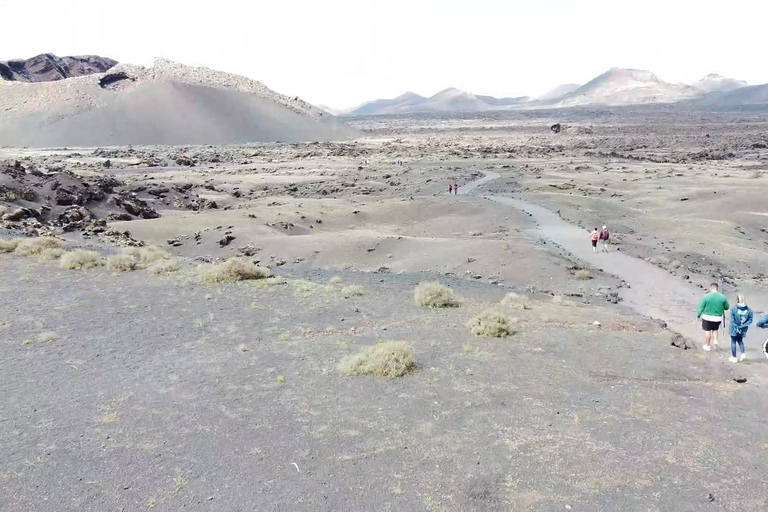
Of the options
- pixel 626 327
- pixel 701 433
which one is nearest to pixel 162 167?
pixel 626 327

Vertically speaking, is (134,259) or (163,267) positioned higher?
(134,259)

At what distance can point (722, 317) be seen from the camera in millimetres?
12469

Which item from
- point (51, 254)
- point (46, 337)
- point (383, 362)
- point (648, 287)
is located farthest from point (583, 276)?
point (51, 254)

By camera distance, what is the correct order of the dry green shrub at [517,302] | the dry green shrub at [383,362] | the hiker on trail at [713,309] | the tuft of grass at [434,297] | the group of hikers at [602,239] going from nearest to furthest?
the dry green shrub at [383,362], the hiker on trail at [713,309], the dry green shrub at [517,302], the tuft of grass at [434,297], the group of hikers at [602,239]

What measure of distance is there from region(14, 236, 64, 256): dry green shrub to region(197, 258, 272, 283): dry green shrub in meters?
6.30

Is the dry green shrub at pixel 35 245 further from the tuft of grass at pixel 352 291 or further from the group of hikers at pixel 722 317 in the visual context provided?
the group of hikers at pixel 722 317

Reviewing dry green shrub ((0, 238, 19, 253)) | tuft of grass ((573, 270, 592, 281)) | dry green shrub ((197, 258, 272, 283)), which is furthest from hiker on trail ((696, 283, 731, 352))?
dry green shrub ((0, 238, 19, 253))

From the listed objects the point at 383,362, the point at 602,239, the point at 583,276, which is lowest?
the point at 583,276

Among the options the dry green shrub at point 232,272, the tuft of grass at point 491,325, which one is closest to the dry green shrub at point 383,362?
the tuft of grass at point 491,325

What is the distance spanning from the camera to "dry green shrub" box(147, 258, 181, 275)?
19750 mm

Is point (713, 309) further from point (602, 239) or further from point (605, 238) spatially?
point (602, 239)

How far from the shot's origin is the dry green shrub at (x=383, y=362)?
440 inches

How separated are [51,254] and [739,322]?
2047 centimetres

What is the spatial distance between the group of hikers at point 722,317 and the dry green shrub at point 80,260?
58.7 ft
